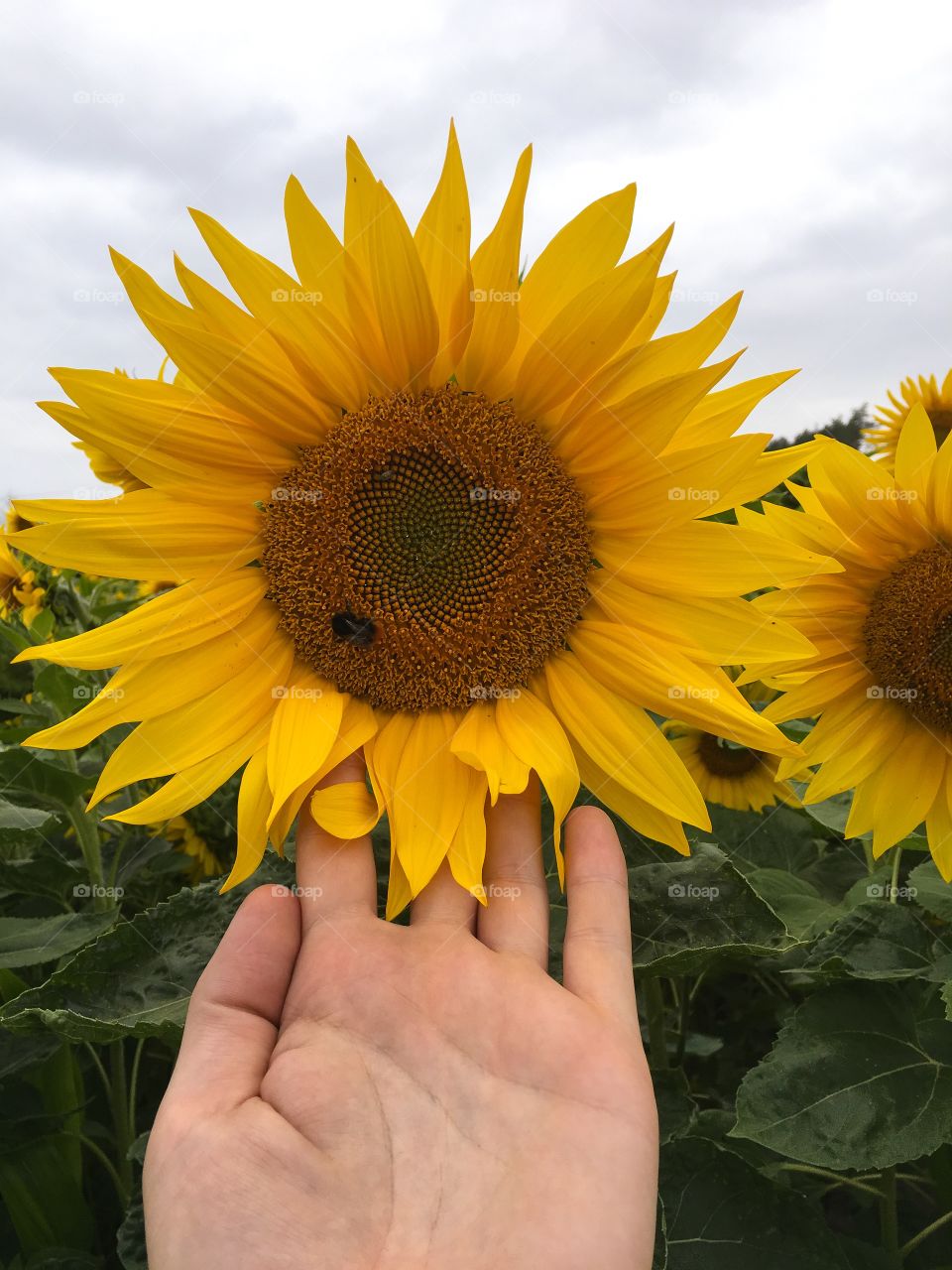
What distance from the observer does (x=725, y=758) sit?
3900 mm

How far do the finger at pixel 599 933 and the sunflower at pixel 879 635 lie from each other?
0.71 meters

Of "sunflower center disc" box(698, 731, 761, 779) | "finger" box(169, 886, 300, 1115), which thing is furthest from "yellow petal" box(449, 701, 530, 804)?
"sunflower center disc" box(698, 731, 761, 779)

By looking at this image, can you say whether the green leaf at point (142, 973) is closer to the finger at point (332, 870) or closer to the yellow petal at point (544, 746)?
the finger at point (332, 870)

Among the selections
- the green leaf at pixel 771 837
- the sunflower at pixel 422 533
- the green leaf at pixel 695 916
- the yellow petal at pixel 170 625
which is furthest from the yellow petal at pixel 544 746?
the green leaf at pixel 771 837

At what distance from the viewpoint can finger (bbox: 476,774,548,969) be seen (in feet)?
6.71

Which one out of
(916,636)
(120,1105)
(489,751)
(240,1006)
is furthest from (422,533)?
(120,1105)

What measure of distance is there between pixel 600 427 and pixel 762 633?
535mm

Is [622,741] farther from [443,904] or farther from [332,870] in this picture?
[332,870]

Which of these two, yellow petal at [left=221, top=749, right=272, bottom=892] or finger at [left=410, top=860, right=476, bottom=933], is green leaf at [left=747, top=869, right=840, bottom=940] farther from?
yellow petal at [left=221, top=749, right=272, bottom=892]

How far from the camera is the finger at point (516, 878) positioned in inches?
80.5

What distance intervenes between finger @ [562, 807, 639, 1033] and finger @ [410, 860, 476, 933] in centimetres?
24

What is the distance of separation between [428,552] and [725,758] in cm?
210

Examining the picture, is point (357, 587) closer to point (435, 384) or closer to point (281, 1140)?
point (435, 384)

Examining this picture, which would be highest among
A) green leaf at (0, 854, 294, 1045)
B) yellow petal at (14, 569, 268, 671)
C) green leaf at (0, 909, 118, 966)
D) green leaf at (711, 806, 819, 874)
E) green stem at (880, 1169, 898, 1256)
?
yellow petal at (14, 569, 268, 671)
